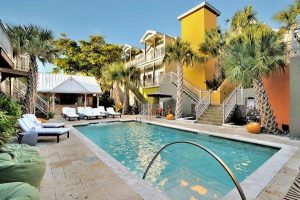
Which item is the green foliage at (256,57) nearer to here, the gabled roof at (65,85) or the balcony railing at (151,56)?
the balcony railing at (151,56)

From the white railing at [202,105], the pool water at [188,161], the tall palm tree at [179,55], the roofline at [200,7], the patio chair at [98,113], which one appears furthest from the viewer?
the roofline at [200,7]

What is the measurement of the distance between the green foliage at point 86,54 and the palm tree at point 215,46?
1728 cm

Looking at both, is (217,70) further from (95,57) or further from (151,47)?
(95,57)

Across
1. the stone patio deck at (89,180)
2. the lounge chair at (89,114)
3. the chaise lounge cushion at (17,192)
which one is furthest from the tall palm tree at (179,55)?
the chaise lounge cushion at (17,192)

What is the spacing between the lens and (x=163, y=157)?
7.61m

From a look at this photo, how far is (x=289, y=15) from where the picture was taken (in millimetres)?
18219

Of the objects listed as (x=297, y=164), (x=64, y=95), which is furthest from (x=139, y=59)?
(x=297, y=164)

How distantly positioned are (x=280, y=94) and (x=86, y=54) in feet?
91.9

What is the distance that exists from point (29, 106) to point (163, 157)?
11.8 metres

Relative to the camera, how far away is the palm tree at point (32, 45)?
12.9 m

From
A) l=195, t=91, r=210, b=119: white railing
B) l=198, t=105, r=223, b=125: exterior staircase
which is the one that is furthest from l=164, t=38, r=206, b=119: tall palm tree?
l=198, t=105, r=223, b=125: exterior staircase

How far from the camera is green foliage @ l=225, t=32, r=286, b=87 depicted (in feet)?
31.5

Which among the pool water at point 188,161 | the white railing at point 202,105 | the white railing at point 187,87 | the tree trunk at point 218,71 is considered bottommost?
the pool water at point 188,161

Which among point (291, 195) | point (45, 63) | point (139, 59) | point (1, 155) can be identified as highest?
point (139, 59)
